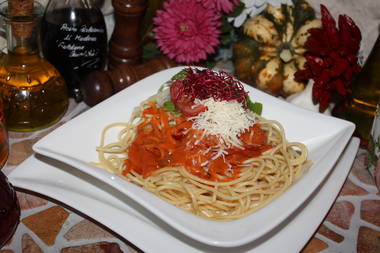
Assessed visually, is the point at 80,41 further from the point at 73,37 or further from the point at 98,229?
the point at 98,229

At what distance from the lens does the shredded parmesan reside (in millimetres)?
1492

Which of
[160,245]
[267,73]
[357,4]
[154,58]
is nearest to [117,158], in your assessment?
[160,245]

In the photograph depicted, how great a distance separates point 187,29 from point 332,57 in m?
0.65

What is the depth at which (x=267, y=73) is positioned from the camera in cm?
218

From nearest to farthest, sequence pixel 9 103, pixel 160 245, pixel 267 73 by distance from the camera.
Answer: pixel 160 245, pixel 9 103, pixel 267 73

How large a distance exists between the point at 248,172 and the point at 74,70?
91 cm

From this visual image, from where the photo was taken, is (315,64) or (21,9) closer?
(21,9)

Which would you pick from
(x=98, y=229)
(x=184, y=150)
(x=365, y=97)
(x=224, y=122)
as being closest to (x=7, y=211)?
(x=98, y=229)

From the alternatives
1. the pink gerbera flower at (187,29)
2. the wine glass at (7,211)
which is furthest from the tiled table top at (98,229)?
the pink gerbera flower at (187,29)

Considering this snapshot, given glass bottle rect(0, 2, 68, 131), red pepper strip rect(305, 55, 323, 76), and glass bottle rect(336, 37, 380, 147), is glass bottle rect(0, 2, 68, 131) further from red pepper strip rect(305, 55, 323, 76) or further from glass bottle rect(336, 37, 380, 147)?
glass bottle rect(336, 37, 380, 147)

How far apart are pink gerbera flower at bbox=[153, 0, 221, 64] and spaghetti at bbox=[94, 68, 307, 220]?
1.88 ft

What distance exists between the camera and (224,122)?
150 centimetres

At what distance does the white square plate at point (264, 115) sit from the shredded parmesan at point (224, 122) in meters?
0.24

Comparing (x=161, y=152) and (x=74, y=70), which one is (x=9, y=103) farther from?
(x=161, y=152)
